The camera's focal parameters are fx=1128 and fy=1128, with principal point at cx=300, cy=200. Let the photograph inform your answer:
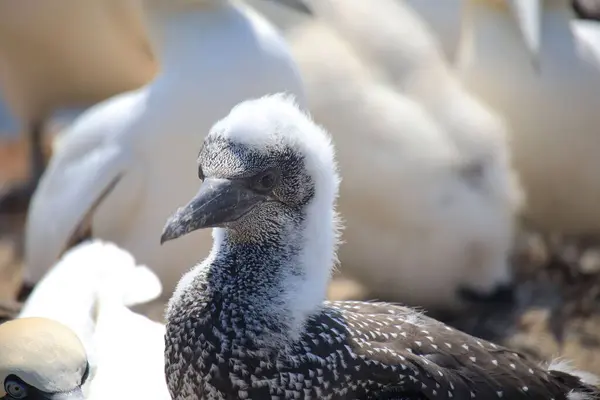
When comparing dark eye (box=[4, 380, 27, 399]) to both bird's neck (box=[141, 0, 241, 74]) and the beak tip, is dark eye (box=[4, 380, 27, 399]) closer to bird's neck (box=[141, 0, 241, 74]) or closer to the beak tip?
the beak tip

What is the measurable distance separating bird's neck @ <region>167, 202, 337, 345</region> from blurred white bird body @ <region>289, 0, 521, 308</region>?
5.18 feet

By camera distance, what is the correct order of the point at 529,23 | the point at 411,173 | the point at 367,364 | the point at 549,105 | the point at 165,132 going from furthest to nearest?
the point at 549,105
the point at 529,23
the point at 411,173
the point at 165,132
the point at 367,364

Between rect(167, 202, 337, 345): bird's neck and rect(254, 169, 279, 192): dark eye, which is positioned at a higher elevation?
rect(254, 169, 279, 192): dark eye

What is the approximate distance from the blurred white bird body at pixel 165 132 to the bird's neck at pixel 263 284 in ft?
3.42

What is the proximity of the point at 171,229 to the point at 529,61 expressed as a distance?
2.46m

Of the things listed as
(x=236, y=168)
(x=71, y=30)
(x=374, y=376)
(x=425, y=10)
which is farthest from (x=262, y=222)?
(x=71, y=30)

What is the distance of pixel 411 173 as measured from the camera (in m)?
3.70

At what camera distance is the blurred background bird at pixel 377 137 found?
3213 millimetres

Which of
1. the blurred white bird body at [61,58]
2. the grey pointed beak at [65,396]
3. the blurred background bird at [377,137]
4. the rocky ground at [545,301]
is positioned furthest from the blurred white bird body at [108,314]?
the blurred white bird body at [61,58]

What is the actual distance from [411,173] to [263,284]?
5.54 feet

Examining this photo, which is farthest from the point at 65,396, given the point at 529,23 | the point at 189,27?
the point at 529,23

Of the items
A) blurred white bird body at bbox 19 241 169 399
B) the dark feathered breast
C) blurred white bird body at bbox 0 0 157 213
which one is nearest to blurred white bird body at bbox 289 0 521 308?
blurred white bird body at bbox 0 0 157 213

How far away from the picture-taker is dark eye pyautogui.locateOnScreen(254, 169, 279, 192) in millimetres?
2051

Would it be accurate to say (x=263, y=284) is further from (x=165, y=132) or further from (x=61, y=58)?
(x=61, y=58)
